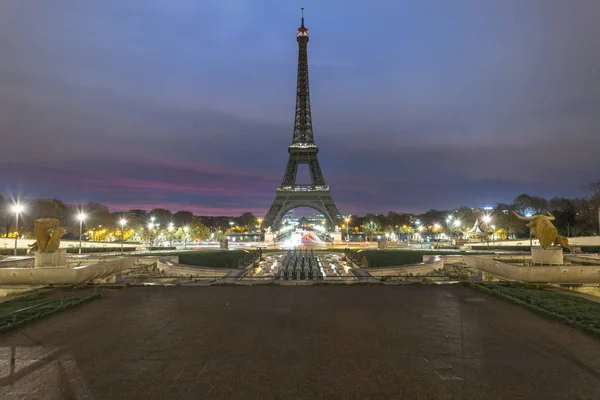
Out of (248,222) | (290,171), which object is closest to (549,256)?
(290,171)

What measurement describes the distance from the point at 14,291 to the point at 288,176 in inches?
3198

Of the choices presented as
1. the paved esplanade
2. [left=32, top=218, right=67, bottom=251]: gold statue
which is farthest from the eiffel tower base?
the paved esplanade

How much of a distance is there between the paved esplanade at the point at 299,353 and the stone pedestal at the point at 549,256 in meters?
8.05

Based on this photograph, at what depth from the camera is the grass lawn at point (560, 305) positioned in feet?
32.9

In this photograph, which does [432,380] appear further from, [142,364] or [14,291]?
[14,291]

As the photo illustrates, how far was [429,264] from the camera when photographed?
2356 centimetres

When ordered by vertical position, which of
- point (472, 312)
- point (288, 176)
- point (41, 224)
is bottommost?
point (472, 312)

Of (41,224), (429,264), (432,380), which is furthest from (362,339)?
(41,224)

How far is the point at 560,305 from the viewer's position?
11992 mm

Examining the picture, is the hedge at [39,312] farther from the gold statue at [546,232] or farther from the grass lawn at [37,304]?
the gold statue at [546,232]

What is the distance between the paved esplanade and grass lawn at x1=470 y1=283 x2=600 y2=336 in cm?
44

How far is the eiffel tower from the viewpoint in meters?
88.4

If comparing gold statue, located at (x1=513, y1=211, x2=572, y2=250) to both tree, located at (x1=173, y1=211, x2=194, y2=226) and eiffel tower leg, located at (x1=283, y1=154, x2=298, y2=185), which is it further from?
tree, located at (x1=173, y1=211, x2=194, y2=226)

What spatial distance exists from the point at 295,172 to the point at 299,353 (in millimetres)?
91263
